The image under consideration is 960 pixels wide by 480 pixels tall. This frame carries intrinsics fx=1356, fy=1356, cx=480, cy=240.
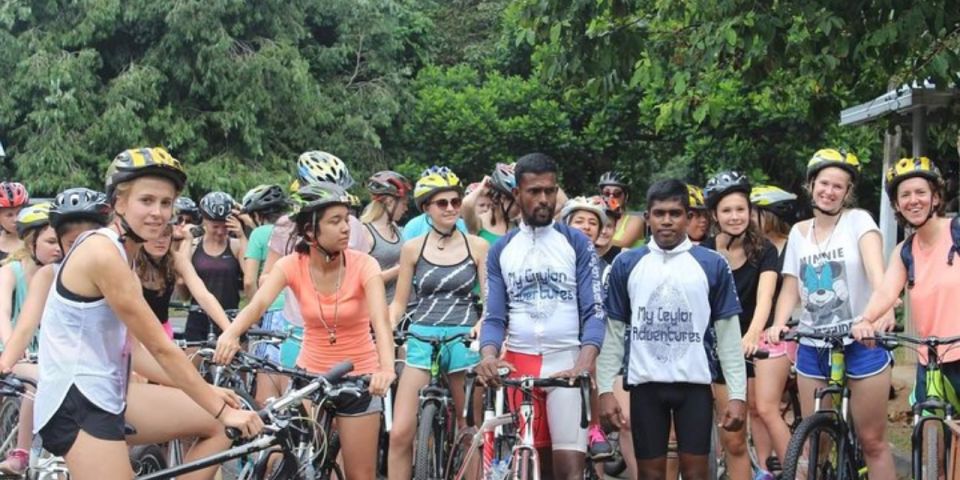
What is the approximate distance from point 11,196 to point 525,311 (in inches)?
215

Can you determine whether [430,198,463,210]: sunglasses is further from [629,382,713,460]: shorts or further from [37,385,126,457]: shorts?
[37,385,126,457]: shorts

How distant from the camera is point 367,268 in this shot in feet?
23.3

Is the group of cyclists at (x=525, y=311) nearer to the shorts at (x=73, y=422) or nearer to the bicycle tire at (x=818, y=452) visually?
the shorts at (x=73, y=422)

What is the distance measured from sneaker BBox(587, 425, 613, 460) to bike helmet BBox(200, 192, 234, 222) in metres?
4.40

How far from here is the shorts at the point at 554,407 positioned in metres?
6.60

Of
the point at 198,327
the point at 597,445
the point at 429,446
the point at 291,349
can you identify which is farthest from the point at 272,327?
the point at 597,445

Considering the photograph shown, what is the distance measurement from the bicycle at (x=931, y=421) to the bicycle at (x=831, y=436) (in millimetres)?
418

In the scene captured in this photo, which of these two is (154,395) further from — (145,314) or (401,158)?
(401,158)

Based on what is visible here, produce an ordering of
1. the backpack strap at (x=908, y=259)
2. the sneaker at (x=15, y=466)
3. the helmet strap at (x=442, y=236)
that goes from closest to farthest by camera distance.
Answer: the sneaker at (x=15, y=466)
the backpack strap at (x=908, y=259)
the helmet strap at (x=442, y=236)

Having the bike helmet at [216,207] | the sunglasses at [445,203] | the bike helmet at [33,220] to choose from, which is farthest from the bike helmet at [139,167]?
the bike helmet at [216,207]

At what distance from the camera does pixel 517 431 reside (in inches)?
251

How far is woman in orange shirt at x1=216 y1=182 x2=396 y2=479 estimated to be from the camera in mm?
6855

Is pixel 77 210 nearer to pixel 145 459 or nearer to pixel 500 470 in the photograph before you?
pixel 145 459

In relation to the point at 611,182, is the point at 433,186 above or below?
below
